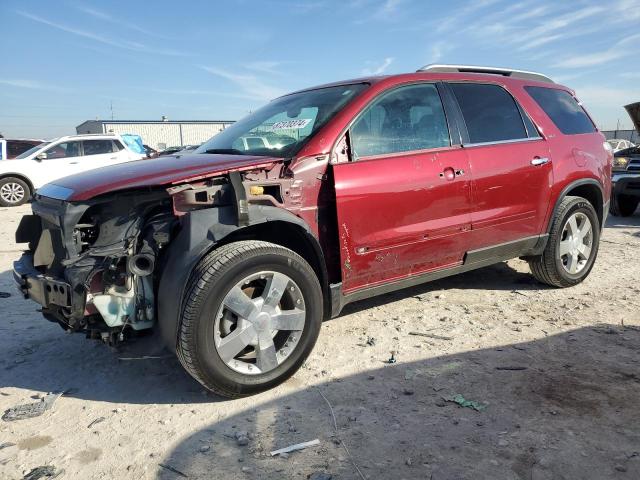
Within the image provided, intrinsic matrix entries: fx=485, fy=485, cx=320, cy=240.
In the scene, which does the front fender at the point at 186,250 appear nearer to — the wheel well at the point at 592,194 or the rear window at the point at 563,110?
the rear window at the point at 563,110

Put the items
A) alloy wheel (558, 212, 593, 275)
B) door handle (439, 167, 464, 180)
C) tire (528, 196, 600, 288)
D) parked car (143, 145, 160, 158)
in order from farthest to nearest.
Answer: alloy wheel (558, 212, 593, 275) → tire (528, 196, 600, 288) → parked car (143, 145, 160, 158) → door handle (439, 167, 464, 180)

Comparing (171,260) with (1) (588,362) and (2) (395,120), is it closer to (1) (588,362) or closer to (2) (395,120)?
(2) (395,120)

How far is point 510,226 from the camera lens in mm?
3926

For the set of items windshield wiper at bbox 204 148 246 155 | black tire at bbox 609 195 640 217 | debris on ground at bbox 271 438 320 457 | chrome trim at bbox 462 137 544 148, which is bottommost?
debris on ground at bbox 271 438 320 457

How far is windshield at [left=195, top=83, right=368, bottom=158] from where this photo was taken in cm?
321

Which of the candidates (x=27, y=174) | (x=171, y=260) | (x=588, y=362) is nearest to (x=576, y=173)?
(x=588, y=362)

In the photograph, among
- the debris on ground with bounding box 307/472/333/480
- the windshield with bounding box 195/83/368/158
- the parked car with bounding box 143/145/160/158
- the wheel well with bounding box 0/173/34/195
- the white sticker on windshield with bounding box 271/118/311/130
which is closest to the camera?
the debris on ground with bounding box 307/472/333/480

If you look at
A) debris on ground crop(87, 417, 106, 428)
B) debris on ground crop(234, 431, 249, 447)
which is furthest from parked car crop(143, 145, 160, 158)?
debris on ground crop(234, 431, 249, 447)

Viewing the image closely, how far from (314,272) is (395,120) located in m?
1.25

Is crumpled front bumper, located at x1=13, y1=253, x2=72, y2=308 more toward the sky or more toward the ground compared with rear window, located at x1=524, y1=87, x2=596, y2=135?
more toward the ground

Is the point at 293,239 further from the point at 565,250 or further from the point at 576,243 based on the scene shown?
the point at 576,243

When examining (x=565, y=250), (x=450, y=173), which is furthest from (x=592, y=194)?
(x=450, y=173)

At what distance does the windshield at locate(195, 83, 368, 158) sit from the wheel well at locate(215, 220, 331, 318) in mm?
475

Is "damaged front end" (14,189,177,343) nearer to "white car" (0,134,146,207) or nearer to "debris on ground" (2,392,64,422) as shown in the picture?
"debris on ground" (2,392,64,422)
